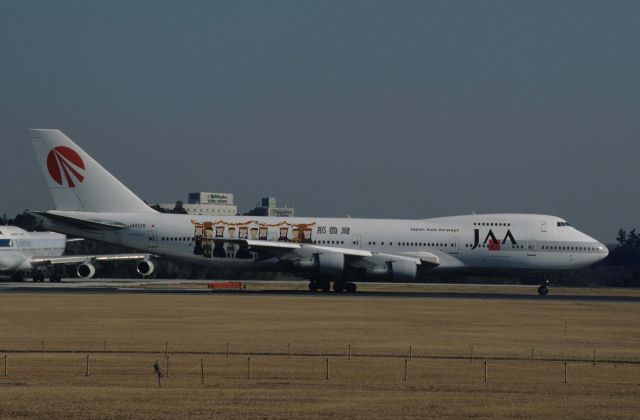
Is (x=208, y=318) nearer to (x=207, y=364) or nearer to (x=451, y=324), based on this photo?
(x=451, y=324)

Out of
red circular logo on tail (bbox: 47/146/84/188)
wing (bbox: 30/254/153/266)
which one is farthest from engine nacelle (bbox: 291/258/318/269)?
wing (bbox: 30/254/153/266)

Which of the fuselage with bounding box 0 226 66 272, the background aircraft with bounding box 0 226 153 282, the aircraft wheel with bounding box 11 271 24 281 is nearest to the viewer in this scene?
the fuselage with bounding box 0 226 66 272

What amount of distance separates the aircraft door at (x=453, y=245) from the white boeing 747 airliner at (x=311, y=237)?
65 millimetres

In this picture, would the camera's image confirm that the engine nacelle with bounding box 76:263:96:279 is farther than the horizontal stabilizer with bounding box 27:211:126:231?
Yes

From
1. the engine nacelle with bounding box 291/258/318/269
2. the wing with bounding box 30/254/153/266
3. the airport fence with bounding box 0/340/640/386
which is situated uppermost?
the wing with bounding box 30/254/153/266

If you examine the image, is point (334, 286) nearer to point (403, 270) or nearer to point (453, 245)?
point (403, 270)

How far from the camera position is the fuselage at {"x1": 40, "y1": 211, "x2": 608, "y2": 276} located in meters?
68.4

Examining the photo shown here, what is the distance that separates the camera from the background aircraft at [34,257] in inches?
3524

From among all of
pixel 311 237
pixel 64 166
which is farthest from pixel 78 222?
pixel 311 237

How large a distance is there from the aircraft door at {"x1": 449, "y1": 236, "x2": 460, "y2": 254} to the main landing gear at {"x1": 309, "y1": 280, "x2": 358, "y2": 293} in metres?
6.84

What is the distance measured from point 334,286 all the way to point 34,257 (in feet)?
109

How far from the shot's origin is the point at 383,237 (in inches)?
2749

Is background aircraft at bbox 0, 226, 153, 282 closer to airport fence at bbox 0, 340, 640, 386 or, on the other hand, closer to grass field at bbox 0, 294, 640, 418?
grass field at bbox 0, 294, 640, 418

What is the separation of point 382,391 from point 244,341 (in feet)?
42.2
